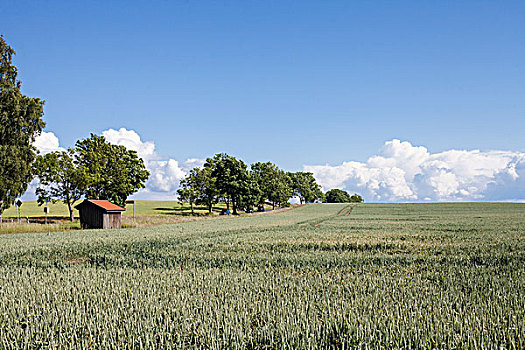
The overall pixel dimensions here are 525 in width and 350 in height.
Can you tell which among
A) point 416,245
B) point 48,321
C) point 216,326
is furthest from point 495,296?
point 416,245

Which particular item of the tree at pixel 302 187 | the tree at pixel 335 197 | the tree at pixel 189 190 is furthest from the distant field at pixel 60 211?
the tree at pixel 335 197

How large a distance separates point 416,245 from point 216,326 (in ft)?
38.4

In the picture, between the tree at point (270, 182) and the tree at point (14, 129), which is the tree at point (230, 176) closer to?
the tree at point (270, 182)

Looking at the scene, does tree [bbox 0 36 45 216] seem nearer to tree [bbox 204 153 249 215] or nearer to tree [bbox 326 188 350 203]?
tree [bbox 204 153 249 215]

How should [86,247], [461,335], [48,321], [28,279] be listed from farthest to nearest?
[86,247] → [28,279] → [48,321] → [461,335]

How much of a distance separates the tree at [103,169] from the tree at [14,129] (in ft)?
36.3

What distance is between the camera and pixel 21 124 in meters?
37.1

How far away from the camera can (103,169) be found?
56.2 meters

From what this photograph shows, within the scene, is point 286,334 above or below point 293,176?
below

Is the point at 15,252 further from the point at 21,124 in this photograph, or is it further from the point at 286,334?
the point at 21,124

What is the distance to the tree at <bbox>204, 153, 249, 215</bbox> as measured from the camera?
247 feet

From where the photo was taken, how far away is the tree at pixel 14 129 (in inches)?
1393

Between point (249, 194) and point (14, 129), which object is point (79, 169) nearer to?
point (14, 129)

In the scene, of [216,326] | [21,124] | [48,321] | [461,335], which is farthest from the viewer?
[21,124]
